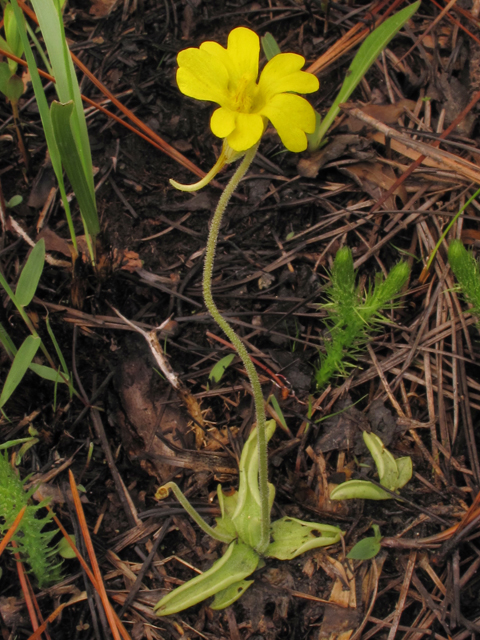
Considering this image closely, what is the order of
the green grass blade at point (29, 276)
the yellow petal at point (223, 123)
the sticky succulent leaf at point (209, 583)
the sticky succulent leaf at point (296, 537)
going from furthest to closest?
the green grass blade at point (29, 276) → the sticky succulent leaf at point (296, 537) → the sticky succulent leaf at point (209, 583) → the yellow petal at point (223, 123)

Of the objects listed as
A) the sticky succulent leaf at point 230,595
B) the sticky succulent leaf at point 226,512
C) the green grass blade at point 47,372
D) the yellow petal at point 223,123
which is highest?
the yellow petal at point 223,123

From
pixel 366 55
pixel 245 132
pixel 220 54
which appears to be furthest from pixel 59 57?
pixel 366 55

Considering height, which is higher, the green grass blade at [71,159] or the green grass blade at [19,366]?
the green grass blade at [71,159]

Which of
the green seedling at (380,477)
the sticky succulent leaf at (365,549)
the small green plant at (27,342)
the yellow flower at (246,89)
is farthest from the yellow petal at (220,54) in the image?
the sticky succulent leaf at (365,549)

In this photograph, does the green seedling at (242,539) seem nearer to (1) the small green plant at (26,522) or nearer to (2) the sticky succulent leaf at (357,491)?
(2) the sticky succulent leaf at (357,491)

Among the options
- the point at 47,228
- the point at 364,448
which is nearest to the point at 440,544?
the point at 364,448

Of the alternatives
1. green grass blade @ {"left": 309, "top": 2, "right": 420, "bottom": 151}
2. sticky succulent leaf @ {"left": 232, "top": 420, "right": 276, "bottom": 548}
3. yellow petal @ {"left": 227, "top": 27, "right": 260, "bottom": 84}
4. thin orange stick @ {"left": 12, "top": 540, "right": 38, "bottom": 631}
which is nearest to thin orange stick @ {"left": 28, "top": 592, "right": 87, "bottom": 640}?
thin orange stick @ {"left": 12, "top": 540, "right": 38, "bottom": 631}

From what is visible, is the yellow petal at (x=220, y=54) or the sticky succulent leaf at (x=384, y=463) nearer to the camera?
the yellow petal at (x=220, y=54)
